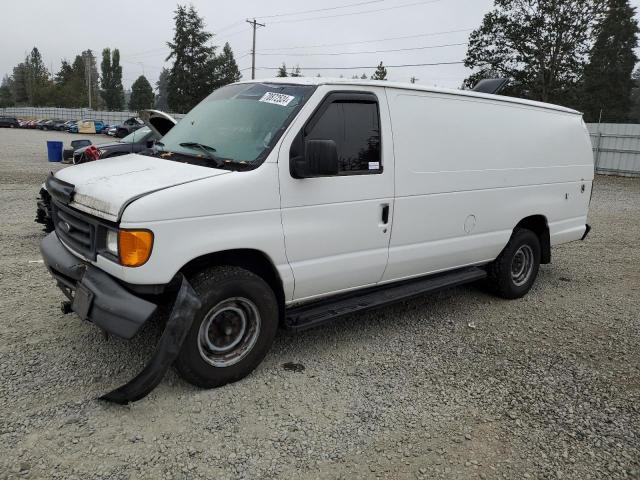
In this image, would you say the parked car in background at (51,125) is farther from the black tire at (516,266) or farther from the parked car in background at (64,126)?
the black tire at (516,266)

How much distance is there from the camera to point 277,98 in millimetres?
3877

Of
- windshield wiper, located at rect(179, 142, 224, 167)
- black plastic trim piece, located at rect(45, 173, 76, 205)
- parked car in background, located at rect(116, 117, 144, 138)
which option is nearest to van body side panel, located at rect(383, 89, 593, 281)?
windshield wiper, located at rect(179, 142, 224, 167)

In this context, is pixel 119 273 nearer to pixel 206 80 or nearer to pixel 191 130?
pixel 191 130

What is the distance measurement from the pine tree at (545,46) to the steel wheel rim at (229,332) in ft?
126

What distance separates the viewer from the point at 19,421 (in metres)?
3.06

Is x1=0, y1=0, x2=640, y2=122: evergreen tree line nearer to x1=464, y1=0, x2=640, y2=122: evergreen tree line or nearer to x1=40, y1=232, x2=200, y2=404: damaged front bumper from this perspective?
x1=464, y1=0, x2=640, y2=122: evergreen tree line

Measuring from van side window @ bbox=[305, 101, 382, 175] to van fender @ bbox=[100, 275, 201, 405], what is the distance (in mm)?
1465

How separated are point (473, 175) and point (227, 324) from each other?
2.73 metres

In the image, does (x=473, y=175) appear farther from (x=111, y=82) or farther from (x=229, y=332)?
(x=111, y=82)

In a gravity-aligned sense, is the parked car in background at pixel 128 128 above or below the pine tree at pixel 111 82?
below

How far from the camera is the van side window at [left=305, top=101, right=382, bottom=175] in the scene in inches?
150

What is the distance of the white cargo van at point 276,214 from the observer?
3.12 meters

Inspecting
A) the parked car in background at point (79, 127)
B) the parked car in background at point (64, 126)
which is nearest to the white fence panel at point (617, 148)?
the parked car in background at point (79, 127)

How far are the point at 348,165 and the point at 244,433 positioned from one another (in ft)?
6.72
